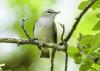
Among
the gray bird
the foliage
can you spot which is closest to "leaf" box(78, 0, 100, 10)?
the foliage

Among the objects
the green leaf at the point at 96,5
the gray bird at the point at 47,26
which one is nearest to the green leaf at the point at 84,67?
the green leaf at the point at 96,5

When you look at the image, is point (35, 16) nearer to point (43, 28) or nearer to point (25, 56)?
point (43, 28)

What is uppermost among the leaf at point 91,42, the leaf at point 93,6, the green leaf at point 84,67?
the leaf at point 93,6

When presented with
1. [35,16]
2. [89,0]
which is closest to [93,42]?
[89,0]

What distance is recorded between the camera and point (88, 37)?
32.9 inches

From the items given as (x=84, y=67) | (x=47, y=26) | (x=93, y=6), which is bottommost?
(x=47, y=26)

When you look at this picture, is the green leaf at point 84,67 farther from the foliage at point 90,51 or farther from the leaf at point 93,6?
the leaf at point 93,6

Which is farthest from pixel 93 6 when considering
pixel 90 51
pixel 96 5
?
pixel 90 51

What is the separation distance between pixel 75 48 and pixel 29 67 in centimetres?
271

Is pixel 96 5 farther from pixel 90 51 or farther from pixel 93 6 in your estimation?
pixel 90 51

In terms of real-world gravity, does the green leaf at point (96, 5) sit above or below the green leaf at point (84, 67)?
above

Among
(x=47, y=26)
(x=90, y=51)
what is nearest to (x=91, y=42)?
(x=90, y=51)

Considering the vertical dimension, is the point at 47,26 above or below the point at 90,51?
below

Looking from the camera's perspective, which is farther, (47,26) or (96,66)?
(47,26)
